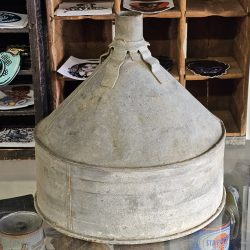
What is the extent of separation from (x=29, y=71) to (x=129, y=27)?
2.00 m

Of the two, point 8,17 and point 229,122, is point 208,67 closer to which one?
point 229,122

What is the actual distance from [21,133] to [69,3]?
0.85 meters

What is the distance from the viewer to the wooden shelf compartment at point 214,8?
3.40 m

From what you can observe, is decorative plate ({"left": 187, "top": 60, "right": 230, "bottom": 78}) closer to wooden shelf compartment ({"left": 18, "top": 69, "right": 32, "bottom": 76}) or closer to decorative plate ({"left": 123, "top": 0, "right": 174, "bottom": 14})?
decorative plate ({"left": 123, "top": 0, "right": 174, "bottom": 14})

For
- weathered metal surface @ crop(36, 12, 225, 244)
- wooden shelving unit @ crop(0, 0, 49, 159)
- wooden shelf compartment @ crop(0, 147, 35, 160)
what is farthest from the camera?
wooden shelf compartment @ crop(0, 147, 35, 160)

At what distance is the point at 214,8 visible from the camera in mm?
3480

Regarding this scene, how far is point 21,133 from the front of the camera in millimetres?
3650

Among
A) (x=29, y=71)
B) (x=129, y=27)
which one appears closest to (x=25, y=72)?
(x=29, y=71)

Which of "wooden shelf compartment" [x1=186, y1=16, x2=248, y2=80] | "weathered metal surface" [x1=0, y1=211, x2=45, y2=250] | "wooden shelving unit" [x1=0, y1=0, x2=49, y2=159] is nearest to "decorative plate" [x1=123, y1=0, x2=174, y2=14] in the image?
"wooden shelf compartment" [x1=186, y1=16, x2=248, y2=80]

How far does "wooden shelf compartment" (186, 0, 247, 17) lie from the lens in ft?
11.2

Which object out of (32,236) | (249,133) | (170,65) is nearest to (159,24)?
(170,65)

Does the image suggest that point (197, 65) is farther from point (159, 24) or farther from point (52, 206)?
point (52, 206)

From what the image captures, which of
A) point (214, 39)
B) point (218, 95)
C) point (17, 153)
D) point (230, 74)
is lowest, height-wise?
point (17, 153)

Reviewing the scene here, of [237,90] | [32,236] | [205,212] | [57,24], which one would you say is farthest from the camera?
[237,90]
